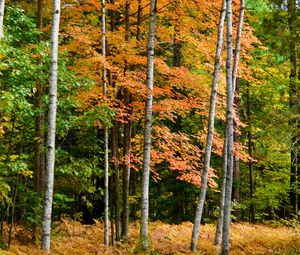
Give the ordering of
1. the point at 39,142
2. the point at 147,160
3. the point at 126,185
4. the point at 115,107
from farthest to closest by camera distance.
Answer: the point at 115,107, the point at 126,185, the point at 39,142, the point at 147,160

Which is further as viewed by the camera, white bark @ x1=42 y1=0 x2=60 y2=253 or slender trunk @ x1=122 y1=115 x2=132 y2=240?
slender trunk @ x1=122 y1=115 x2=132 y2=240

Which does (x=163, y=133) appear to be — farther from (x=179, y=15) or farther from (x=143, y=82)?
(x=179, y=15)

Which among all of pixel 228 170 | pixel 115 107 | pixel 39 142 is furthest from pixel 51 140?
pixel 115 107

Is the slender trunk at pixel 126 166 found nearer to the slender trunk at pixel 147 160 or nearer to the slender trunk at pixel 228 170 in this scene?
the slender trunk at pixel 147 160

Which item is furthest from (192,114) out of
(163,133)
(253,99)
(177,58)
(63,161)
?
(63,161)

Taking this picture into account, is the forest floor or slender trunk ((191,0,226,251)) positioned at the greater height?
slender trunk ((191,0,226,251))

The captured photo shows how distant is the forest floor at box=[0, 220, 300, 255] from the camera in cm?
980

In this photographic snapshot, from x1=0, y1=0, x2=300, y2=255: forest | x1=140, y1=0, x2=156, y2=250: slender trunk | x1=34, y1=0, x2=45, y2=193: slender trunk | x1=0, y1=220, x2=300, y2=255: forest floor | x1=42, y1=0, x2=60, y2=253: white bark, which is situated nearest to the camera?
x1=42, y1=0, x2=60, y2=253: white bark

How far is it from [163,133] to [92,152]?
2633 mm

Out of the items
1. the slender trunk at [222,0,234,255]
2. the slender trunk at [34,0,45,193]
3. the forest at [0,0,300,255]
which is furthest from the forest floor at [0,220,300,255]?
the slender trunk at [222,0,234,255]

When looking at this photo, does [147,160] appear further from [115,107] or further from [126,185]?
[115,107]

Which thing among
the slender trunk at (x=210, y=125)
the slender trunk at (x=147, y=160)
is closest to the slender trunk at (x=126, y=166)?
the slender trunk at (x=147, y=160)

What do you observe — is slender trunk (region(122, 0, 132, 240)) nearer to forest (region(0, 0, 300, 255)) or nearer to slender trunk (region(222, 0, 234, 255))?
forest (region(0, 0, 300, 255))

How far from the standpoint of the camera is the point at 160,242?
11.5 metres
